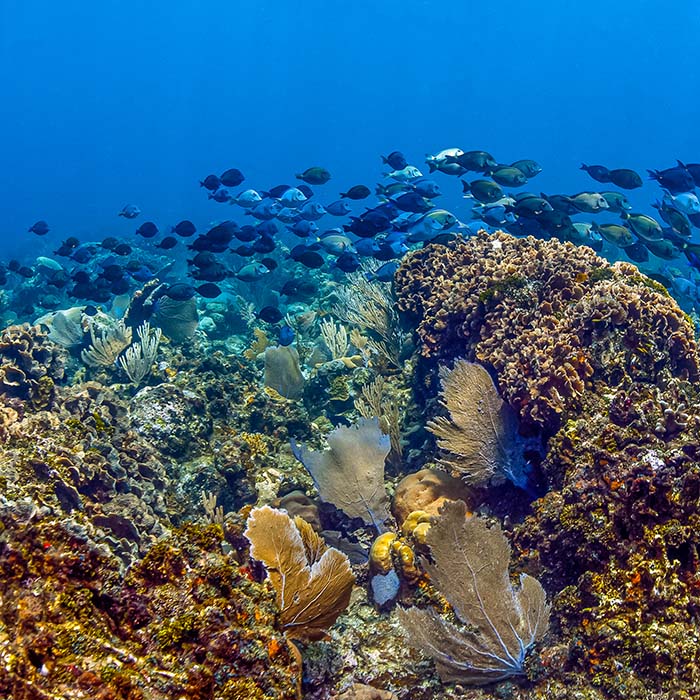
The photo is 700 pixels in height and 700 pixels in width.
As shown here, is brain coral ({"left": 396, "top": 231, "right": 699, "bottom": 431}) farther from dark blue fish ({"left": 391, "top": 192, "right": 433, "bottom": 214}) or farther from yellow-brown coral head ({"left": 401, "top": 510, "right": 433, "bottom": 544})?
dark blue fish ({"left": 391, "top": 192, "right": 433, "bottom": 214})

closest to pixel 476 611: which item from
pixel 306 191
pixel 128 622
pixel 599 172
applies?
pixel 128 622

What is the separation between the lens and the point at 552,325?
5.46 m

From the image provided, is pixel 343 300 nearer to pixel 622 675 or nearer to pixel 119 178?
pixel 622 675

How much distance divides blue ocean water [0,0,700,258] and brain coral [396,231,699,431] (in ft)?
497

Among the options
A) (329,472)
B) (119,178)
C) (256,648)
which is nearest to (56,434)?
(329,472)

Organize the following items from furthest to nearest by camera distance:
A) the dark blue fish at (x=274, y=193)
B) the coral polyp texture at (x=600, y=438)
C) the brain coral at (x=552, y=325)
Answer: the dark blue fish at (x=274, y=193), the brain coral at (x=552, y=325), the coral polyp texture at (x=600, y=438)

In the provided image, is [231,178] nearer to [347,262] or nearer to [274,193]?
[274,193]

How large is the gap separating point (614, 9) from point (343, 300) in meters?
213

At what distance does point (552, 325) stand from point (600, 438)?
172 centimetres

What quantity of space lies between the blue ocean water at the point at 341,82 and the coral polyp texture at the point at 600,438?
152 m

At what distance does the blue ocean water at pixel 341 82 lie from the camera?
536 feet

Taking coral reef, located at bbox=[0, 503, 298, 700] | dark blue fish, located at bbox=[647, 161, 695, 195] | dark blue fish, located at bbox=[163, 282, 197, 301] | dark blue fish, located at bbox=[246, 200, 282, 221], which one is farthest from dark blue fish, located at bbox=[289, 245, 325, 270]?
coral reef, located at bbox=[0, 503, 298, 700]

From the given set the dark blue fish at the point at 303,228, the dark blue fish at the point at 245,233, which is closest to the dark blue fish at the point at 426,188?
the dark blue fish at the point at 303,228

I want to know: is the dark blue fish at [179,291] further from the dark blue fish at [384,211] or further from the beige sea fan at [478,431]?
the beige sea fan at [478,431]
